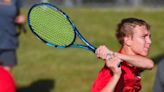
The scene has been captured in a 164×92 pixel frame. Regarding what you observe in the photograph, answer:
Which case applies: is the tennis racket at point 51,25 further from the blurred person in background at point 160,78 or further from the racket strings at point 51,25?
the blurred person in background at point 160,78

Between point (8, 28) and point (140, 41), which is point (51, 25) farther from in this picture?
point (8, 28)

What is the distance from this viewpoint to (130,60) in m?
6.88

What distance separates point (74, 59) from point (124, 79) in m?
9.76

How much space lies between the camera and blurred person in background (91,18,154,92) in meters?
6.93

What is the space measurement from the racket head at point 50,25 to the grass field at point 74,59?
6.25 m

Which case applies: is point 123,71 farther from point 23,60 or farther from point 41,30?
point 23,60

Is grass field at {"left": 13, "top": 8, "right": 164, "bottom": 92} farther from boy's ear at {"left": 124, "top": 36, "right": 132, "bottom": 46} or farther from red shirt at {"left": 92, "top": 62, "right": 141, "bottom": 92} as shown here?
boy's ear at {"left": 124, "top": 36, "right": 132, "bottom": 46}

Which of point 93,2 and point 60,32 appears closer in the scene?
point 60,32

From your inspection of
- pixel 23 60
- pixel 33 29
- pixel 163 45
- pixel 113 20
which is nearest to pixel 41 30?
pixel 33 29

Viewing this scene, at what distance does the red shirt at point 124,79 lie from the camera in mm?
7098

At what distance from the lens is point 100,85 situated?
7133mm

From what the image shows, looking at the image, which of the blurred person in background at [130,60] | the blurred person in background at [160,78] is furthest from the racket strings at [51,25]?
the blurred person in background at [160,78]

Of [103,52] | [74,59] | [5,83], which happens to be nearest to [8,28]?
[5,83]

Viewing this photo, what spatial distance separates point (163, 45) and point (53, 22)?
11.3 metres
